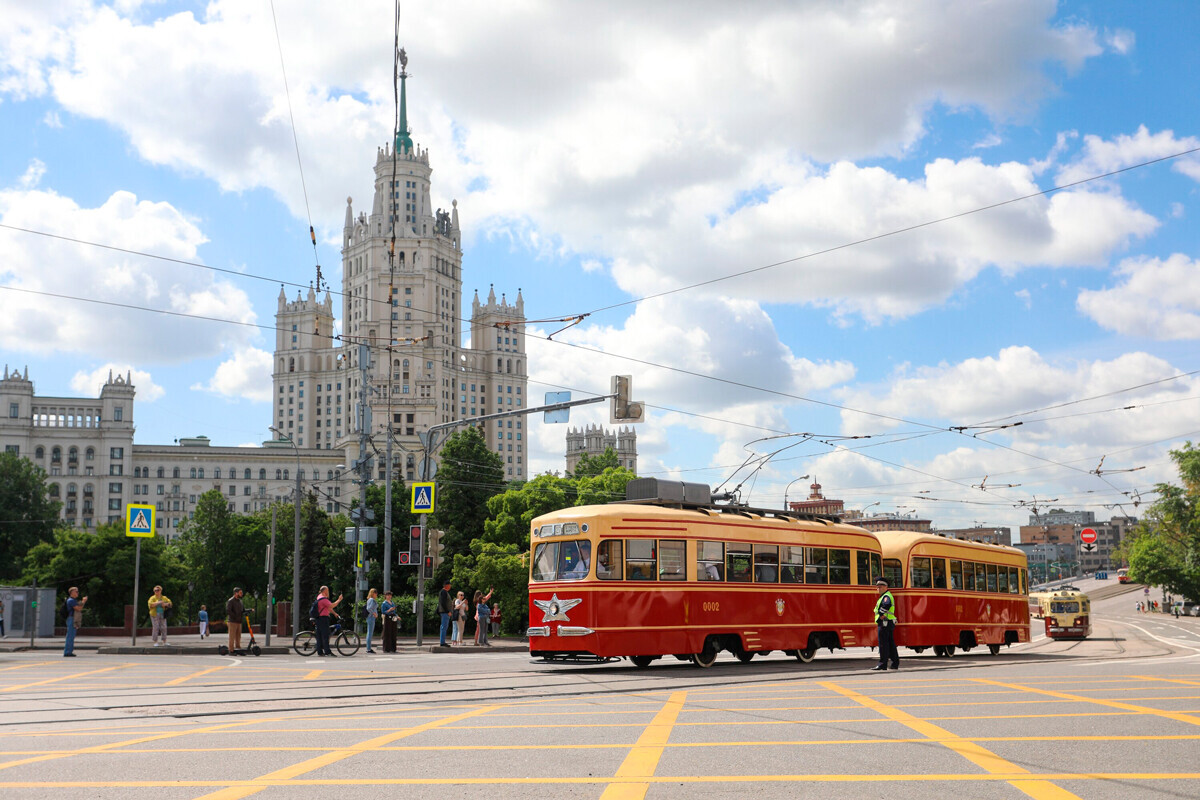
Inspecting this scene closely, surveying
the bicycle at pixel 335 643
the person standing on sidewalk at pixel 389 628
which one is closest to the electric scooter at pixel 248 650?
the bicycle at pixel 335 643

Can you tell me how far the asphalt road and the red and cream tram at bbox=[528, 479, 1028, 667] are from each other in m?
2.45

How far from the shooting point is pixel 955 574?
2856cm

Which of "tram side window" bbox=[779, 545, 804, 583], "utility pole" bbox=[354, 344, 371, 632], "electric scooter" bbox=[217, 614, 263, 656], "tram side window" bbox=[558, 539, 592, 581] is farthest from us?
"utility pole" bbox=[354, 344, 371, 632]

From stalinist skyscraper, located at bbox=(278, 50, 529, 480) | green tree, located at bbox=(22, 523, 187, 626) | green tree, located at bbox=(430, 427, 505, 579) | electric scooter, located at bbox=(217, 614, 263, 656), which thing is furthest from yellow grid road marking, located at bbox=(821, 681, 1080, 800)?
stalinist skyscraper, located at bbox=(278, 50, 529, 480)

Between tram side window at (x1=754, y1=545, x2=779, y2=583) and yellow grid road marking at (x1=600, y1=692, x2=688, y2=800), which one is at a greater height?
tram side window at (x1=754, y1=545, x2=779, y2=583)

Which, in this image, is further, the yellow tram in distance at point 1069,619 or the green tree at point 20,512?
the green tree at point 20,512

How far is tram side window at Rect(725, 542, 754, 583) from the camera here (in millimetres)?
21734

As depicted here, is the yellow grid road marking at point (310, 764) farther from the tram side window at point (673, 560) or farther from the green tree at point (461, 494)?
the green tree at point (461, 494)

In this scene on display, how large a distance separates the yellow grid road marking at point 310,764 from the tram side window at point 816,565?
1352 cm

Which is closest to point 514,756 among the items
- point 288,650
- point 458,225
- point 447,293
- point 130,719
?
point 130,719

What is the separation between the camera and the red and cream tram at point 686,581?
2008 cm

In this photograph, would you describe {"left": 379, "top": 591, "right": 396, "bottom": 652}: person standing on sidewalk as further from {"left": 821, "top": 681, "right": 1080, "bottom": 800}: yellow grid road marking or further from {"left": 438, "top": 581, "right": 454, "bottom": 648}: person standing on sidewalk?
{"left": 821, "top": 681, "right": 1080, "bottom": 800}: yellow grid road marking

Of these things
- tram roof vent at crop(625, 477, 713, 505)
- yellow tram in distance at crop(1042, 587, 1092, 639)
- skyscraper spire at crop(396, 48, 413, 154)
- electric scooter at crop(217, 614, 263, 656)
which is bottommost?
yellow tram in distance at crop(1042, 587, 1092, 639)

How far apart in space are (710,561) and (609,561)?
94.0 inches
